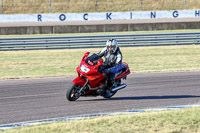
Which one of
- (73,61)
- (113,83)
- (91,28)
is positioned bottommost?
(73,61)

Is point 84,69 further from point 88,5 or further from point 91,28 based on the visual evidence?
point 88,5

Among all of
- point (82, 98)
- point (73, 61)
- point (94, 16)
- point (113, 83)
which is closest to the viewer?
point (113, 83)

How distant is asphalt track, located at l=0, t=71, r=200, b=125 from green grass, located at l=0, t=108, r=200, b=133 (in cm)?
98

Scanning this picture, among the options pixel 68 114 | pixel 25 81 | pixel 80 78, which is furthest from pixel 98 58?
pixel 25 81

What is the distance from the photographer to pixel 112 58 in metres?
10.0

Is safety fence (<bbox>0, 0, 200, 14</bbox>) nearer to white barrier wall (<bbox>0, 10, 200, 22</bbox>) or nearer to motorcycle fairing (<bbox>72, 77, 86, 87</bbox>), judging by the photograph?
white barrier wall (<bbox>0, 10, 200, 22</bbox>)

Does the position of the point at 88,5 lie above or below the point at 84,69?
above

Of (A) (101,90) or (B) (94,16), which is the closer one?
(A) (101,90)

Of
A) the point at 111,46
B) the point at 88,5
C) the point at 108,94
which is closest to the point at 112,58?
the point at 111,46

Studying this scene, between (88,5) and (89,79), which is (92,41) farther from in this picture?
(88,5)

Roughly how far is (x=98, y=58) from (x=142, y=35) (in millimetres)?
15180

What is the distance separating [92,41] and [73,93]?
14.7 m

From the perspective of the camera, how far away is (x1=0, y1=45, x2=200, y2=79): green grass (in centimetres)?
1612

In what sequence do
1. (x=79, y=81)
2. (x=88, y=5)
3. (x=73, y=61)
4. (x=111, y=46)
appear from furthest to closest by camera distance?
(x=88, y=5) < (x=73, y=61) < (x=111, y=46) < (x=79, y=81)
